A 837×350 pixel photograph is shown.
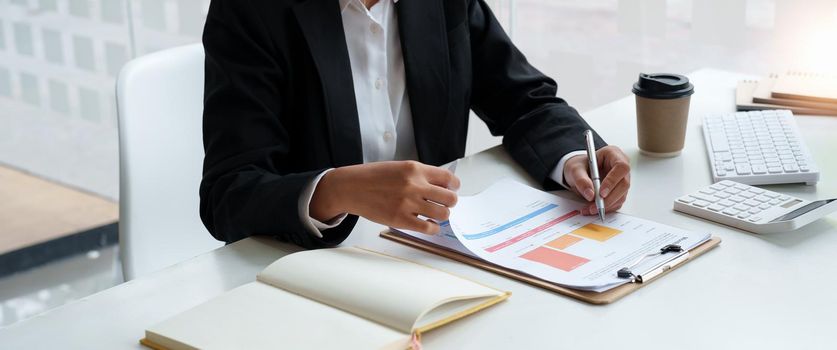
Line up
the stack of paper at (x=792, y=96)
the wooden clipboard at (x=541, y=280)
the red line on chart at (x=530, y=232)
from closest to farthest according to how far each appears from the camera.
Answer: the wooden clipboard at (x=541, y=280) < the red line on chart at (x=530, y=232) < the stack of paper at (x=792, y=96)

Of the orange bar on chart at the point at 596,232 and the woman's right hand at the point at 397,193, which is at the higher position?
the woman's right hand at the point at 397,193

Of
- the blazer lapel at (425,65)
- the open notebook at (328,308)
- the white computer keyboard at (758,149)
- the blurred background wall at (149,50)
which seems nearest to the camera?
the open notebook at (328,308)

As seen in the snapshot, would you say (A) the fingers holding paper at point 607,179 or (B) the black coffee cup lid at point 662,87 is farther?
(B) the black coffee cup lid at point 662,87

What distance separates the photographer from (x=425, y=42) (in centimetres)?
A: 159

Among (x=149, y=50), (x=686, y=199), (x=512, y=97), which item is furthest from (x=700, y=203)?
(x=149, y=50)

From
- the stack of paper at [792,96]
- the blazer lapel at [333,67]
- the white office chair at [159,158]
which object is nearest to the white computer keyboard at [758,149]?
the stack of paper at [792,96]

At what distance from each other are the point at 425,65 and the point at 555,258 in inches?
19.9

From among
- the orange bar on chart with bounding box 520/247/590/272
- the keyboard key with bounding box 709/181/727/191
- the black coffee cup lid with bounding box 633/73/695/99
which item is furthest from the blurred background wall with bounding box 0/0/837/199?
the orange bar on chart with bounding box 520/247/590/272

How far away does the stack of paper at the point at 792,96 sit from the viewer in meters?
1.85

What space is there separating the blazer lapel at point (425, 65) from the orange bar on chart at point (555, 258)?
0.45 m

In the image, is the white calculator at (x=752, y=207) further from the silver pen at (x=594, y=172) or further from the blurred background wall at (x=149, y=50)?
the blurred background wall at (x=149, y=50)

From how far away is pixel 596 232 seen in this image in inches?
50.2

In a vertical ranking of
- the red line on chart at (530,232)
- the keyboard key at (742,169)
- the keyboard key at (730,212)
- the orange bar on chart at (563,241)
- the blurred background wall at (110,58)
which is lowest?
the blurred background wall at (110,58)

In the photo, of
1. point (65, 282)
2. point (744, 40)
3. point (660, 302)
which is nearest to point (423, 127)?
point (660, 302)
